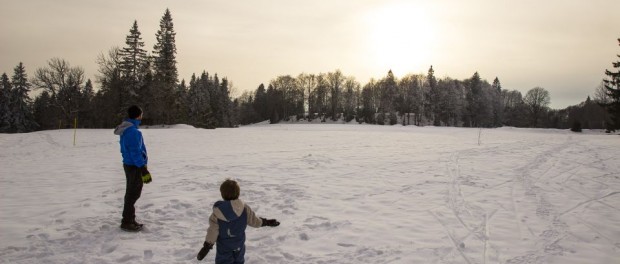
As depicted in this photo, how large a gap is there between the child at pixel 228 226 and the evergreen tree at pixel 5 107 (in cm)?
7294

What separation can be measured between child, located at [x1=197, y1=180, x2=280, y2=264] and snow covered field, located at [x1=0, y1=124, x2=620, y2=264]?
133 cm

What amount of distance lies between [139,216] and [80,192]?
9.90 feet

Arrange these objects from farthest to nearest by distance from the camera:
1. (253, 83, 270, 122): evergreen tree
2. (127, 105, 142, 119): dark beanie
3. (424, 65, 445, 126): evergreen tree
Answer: (253, 83, 270, 122): evergreen tree, (424, 65, 445, 126): evergreen tree, (127, 105, 142, 119): dark beanie

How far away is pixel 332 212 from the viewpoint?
7855 millimetres

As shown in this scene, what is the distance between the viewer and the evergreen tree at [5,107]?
190 ft

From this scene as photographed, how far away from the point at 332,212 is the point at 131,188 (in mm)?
4140

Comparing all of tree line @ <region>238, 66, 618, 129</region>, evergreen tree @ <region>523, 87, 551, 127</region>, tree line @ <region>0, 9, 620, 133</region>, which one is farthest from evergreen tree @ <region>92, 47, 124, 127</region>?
evergreen tree @ <region>523, 87, 551, 127</region>

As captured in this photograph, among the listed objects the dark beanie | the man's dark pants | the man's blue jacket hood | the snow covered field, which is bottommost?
the snow covered field

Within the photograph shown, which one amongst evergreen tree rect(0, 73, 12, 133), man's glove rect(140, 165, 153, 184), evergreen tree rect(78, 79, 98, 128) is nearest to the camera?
man's glove rect(140, 165, 153, 184)

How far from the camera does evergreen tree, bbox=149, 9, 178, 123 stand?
45969mm

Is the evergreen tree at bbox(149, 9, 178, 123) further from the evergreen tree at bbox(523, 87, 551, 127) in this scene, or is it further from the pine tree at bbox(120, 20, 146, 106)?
the evergreen tree at bbox(523, 87, 551, 127)

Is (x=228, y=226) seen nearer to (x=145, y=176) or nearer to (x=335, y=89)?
(x=145, y=176)

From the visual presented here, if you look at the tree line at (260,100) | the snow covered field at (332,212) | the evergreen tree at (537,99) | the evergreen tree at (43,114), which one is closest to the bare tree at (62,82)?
the tree line at (260,100)

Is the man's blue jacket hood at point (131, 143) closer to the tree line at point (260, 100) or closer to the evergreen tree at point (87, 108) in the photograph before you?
the tree line at point (260, 100)
